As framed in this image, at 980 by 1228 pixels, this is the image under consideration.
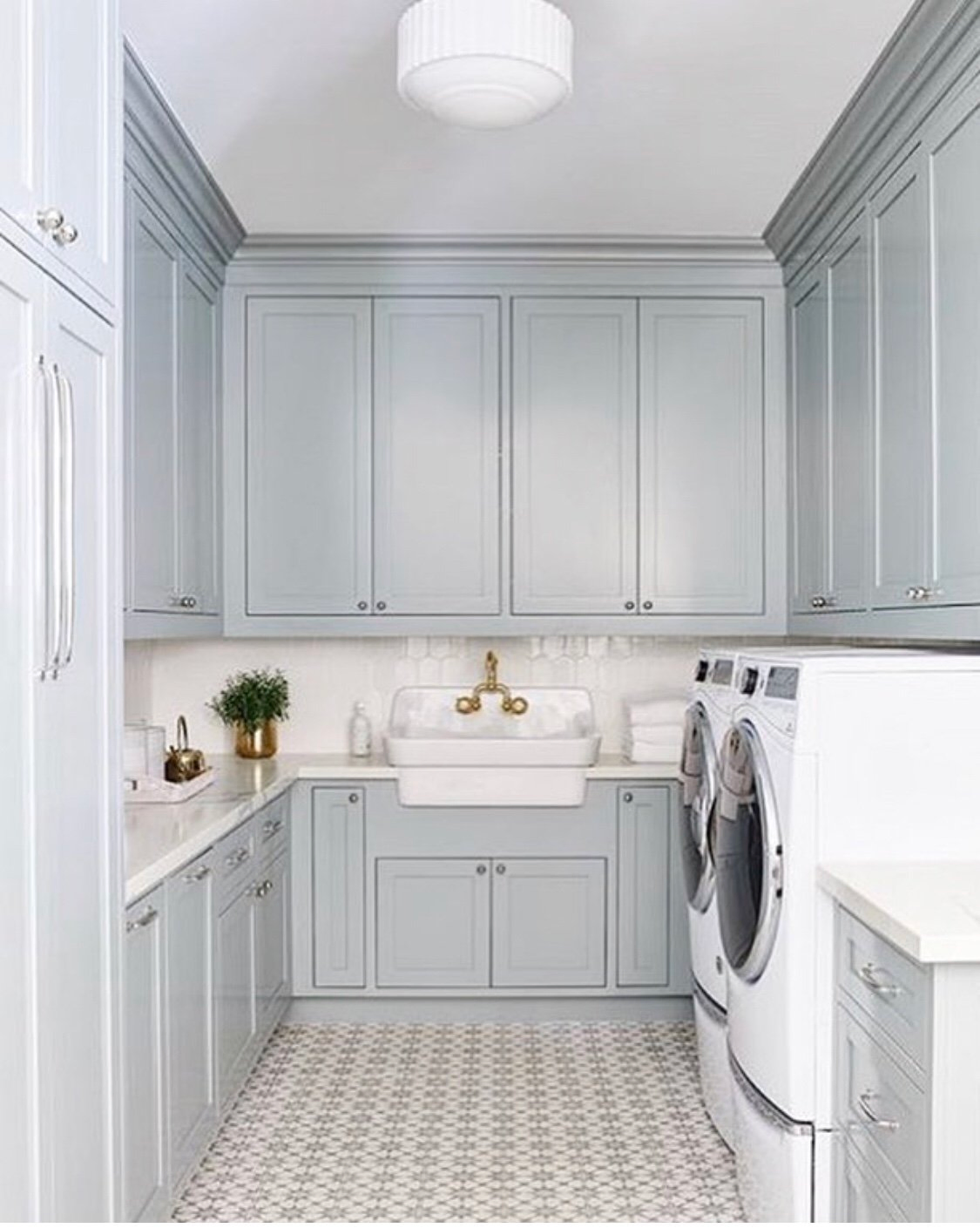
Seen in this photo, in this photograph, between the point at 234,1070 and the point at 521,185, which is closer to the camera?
the point at 234,1070

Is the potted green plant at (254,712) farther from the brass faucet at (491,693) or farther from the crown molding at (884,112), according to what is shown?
the crown molding at (884,112)

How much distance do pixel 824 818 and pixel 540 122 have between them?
1808 millimetres

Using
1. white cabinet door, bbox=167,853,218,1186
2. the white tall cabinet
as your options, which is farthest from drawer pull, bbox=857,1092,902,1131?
white cabinet door, bbox=167,853,218,1186

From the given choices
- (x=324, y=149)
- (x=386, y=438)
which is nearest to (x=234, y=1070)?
(x=386, y=438)

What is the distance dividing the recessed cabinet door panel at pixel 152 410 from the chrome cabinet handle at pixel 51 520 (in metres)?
1.30

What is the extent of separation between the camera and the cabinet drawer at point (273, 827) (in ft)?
12.4

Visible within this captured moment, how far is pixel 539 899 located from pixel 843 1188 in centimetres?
193

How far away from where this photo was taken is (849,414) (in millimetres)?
3596

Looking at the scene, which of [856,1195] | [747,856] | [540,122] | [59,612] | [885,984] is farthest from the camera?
[540,122]

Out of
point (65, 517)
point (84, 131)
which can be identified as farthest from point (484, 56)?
point (65, 517)

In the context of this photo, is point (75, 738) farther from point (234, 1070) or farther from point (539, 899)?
point (539, 899)

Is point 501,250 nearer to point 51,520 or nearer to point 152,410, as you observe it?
point 152,410

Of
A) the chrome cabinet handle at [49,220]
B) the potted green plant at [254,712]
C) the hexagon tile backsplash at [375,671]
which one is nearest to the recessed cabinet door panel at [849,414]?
the hexagon tile backsplash at [375,671]

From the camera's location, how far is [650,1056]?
13.1 feet
